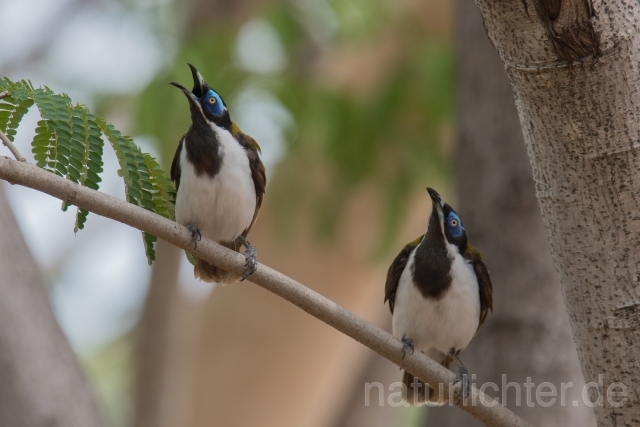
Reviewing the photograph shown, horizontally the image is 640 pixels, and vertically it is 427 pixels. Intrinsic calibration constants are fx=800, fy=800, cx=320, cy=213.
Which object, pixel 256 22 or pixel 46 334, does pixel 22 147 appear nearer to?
pixel 256 22

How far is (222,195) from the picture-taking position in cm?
387

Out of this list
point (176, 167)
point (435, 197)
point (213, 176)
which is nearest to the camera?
point (435, 197)

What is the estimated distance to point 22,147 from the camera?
8758 millimetres

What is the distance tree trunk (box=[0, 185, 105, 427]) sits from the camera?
4160 millimetres

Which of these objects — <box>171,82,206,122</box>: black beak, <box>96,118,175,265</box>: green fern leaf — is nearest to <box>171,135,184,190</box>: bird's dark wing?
<box>171,82,206,122</box>: black beak

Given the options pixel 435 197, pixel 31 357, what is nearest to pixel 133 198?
pixel 435 197

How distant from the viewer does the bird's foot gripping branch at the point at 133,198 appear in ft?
8.85

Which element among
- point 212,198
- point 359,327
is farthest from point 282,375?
point 359,327

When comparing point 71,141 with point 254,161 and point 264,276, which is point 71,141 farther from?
point 254,161

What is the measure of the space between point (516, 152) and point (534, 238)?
0.59 m

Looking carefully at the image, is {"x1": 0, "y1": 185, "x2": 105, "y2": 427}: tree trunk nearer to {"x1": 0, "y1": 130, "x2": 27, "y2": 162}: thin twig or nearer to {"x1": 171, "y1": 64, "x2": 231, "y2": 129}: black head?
{"x1": 171, "y1": 64, "x2": 231, "y2": 129}: black head

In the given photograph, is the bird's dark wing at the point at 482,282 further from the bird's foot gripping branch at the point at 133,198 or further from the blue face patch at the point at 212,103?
the blue face patch at the point at 212,103

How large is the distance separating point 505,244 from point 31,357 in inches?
119

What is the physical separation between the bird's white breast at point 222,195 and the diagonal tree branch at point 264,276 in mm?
757
